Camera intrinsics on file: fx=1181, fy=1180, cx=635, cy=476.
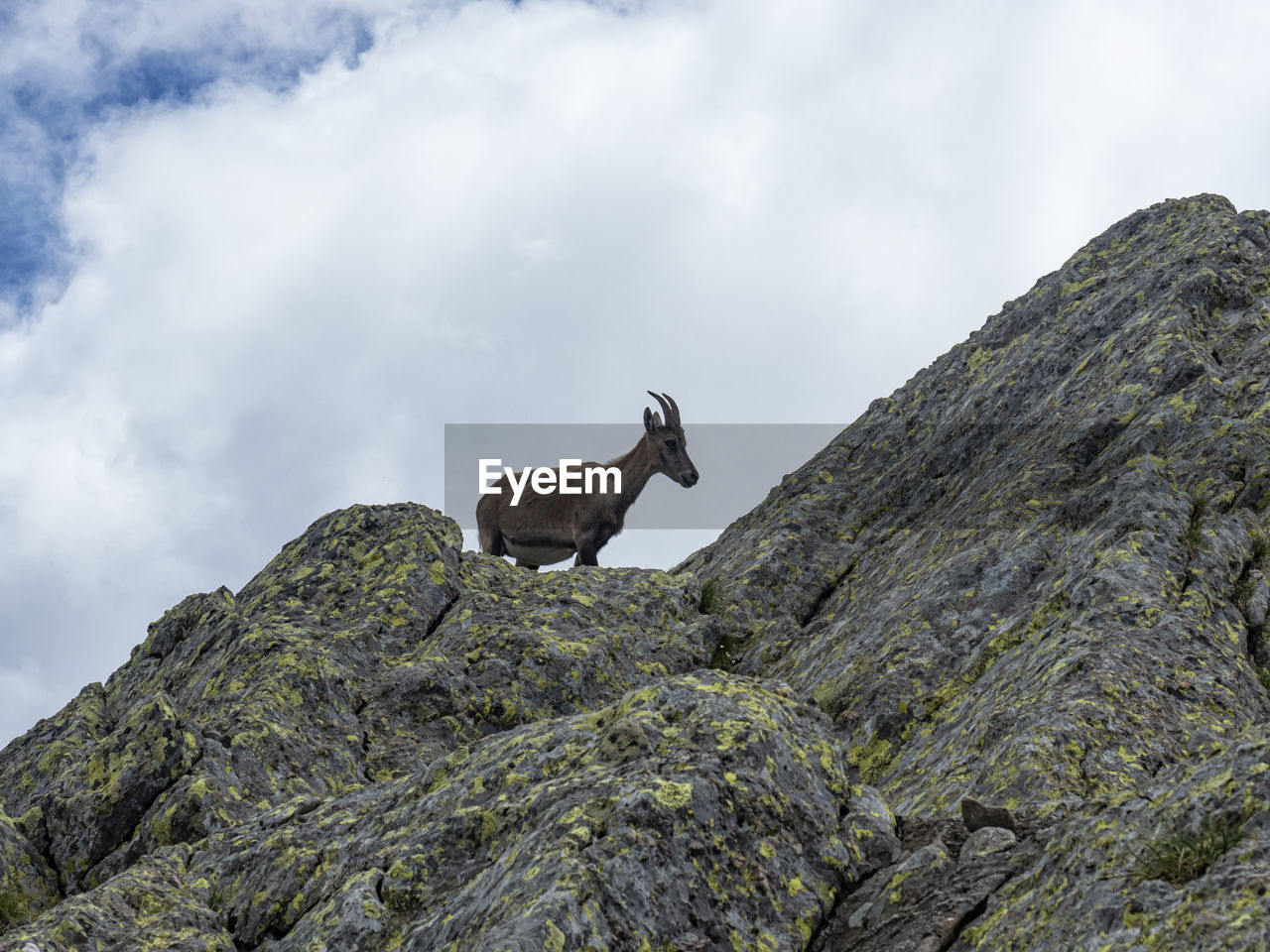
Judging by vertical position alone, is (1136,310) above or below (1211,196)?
below

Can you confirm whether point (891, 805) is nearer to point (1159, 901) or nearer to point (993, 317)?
point (1159, 901)

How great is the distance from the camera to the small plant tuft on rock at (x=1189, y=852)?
197 inches

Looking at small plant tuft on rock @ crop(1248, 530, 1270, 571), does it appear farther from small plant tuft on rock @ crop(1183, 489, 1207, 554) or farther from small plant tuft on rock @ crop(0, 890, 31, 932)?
small plant tuft on rock @ crop(0, 890, 31, 932)

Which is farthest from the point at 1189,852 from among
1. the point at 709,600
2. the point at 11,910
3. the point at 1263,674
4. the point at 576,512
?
the point at 576,512

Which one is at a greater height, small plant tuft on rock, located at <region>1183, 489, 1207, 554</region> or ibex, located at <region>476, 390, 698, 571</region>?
ibex, located at <region>476, 390, 698, 571</region>

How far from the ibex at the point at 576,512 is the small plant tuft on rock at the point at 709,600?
8069 mm

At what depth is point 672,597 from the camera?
14664mm

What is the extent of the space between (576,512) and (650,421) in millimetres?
2999

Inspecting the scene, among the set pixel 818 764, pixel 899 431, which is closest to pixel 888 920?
pixel 818 764

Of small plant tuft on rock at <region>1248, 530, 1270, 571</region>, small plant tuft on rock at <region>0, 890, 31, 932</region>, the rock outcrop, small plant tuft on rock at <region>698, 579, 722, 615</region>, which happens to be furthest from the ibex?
small plant tuft on rock at <region>0, 890, 31, 932</region>

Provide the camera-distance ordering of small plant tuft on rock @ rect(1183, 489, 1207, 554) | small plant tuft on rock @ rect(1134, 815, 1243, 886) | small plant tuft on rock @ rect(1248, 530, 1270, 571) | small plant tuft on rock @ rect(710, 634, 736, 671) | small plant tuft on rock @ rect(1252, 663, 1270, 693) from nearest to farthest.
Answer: small plant tuft on rock @ rect(1134, 815, 1243, 886), small plant tuft on rock @ rect(1252, 663, 1270, 693), small plant tuft on rock @ rect(1248, 530, 1270, 571), small plant tuft on rock @ rect(1183, 489, 1207, 554), small plant tuft on rock @ rect(710, 634, 736, 671)

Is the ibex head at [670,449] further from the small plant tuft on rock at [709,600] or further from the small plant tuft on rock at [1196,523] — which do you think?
the small plant tuft on rock at [1196,523]

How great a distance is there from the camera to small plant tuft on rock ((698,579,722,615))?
14766 millimetres

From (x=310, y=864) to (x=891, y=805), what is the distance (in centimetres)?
408
